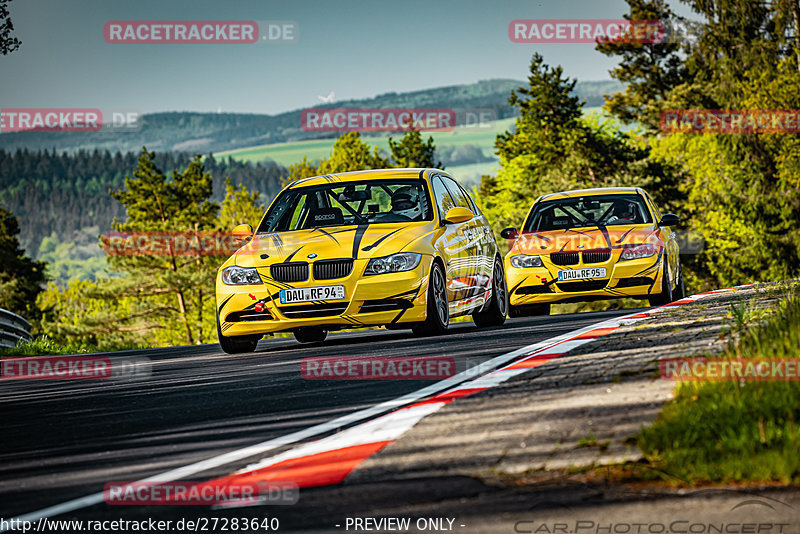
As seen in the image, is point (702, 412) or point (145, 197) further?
point (145, 197)

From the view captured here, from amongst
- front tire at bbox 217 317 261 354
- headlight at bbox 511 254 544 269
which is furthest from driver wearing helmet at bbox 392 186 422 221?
headlight at bbox 511 254 544 269

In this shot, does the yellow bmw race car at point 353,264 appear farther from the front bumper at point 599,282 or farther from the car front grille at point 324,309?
the front bumper at point 599,282

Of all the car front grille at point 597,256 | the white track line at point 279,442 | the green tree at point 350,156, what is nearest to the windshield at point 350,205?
the car front grille at point 597,256

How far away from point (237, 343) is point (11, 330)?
25.5 ft

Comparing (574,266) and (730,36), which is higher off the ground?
(730,36)

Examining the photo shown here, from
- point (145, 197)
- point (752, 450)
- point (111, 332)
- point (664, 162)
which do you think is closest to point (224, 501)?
point (752, 450)

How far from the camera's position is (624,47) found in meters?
69.9

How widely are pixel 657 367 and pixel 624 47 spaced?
6654 cm

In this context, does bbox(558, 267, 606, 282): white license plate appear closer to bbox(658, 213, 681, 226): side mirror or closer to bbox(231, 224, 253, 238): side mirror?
bbox(658, 213, 681, 226): side mirror

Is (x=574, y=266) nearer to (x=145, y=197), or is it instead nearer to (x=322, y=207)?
(x=322, y=207)

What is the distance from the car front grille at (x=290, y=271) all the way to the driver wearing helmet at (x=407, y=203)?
5.03 feet

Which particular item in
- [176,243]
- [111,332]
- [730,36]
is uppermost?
[730,36]

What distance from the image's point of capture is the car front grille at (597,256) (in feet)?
48.8

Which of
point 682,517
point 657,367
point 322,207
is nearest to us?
point 682,517
